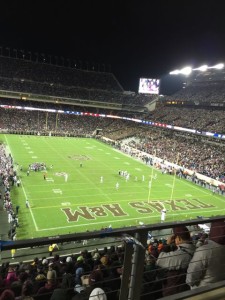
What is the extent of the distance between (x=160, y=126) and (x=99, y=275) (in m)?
58.3

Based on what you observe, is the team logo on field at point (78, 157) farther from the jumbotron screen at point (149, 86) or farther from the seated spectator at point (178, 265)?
the seated spectator at point (178, 265)

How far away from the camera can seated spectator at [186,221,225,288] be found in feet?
10.4

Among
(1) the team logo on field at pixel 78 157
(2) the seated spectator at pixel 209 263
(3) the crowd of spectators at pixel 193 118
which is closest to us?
(2) the seated spectator at pixel 209 263

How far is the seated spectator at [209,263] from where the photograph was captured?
3.17 m

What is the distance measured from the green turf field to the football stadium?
0.36 ft

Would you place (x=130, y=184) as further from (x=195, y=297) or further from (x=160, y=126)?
(x=160, y=126)

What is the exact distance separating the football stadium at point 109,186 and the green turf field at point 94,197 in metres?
0.11

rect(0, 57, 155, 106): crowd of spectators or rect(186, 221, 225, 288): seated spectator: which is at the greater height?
rect(0, 57, 155, 106): crowd of spectators

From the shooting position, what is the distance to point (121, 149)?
176 ft

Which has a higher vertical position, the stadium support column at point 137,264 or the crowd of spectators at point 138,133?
the stadium support column at point 137,264

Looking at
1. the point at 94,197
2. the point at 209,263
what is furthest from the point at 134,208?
the point at 209,263

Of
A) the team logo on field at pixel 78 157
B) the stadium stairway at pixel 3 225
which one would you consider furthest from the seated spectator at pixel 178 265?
the team logo on field at pixel 78 157

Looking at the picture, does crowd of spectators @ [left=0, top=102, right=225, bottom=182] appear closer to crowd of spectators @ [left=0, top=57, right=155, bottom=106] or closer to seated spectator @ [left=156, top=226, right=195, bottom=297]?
crowd of spectators @ [left=0, top=57, right=155, bottom=106]

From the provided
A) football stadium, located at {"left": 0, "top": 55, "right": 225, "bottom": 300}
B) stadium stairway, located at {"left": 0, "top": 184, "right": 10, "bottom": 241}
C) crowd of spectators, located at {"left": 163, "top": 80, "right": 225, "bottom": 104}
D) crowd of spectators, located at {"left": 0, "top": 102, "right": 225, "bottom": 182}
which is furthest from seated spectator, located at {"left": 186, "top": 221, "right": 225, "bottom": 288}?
crowd of spectators, located at {"left": 163, "top": 80, "right": 225, "bottom": 104}
